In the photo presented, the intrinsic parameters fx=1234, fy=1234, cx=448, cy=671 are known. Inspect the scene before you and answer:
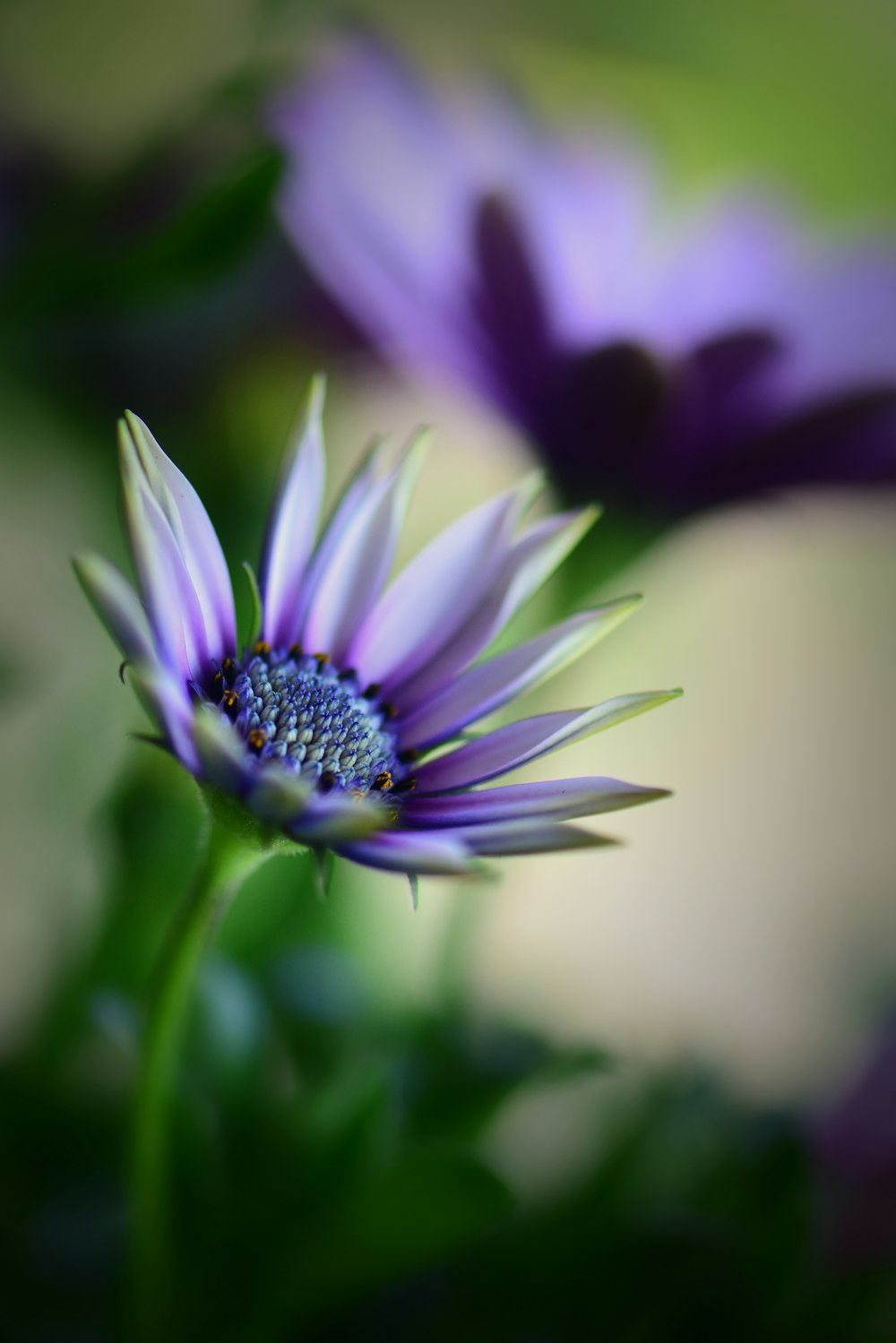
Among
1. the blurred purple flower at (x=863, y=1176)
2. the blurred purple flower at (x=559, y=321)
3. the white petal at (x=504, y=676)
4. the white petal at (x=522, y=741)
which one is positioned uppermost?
the blurred purple flower at (x=559, y=321)

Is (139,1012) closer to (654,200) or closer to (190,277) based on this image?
(190,277)

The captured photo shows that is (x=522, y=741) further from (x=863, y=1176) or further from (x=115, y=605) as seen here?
(x=863, y=1176)

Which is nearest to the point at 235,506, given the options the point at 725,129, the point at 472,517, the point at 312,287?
the point at 312,287

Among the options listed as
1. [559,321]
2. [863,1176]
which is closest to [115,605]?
[559,321]

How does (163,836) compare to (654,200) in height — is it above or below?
below

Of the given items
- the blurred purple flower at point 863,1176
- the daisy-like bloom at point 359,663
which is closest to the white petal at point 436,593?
the daisy-like bloom at point 359,663

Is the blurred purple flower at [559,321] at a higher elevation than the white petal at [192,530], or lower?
higher

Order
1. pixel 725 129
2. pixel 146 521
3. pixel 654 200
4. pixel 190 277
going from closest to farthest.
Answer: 1. pixel 146 521
2. pixel 190 277
3. pixel 654 200
4. pixel 725 129

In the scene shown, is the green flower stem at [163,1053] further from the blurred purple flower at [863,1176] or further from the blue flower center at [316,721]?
the blurred purple flower at [863,1176]
